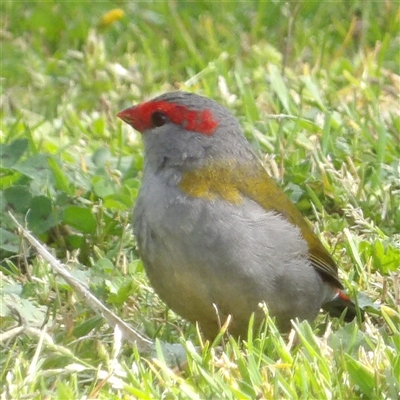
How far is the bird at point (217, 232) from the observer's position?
4.34 m

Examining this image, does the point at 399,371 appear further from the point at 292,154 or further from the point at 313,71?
the point at 313,71

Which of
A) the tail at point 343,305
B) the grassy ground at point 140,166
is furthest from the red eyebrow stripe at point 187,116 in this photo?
the tail at point 343,305

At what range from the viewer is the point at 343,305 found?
493 cm

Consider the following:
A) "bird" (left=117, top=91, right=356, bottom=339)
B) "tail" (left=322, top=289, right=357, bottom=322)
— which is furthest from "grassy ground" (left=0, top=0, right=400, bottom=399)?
"bird" (left=117, top=91, right=356, bottom=339)

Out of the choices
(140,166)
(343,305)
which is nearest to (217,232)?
(343,305)

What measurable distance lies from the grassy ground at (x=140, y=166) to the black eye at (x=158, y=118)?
698 mm

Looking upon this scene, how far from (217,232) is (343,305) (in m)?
0.90

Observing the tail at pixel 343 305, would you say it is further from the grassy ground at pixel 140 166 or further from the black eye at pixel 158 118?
the black eye at pixel 158 118

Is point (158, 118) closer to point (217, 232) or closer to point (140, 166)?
point (217, 232)

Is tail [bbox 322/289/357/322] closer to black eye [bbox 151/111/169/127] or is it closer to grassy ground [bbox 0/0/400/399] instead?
grassy ground [bbox 0/0/400/399]

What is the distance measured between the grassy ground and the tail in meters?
0.05

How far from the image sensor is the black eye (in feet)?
16.1

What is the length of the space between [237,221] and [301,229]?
0.50 meters

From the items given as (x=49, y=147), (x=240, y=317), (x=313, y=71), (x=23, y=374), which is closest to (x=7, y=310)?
(x=23, y=374)
